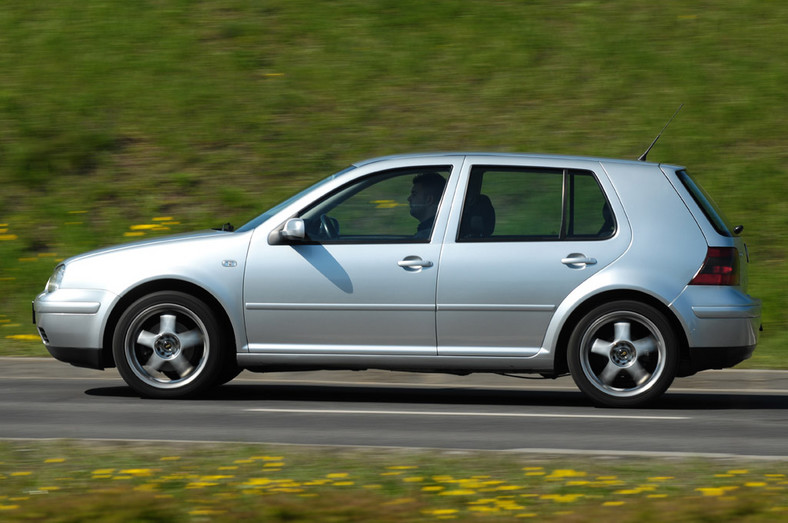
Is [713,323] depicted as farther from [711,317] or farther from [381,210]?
[381,210]

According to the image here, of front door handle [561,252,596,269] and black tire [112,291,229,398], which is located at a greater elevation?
front door handle [561,252,596,269]

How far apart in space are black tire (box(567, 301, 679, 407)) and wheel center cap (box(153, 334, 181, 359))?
2.63 metres

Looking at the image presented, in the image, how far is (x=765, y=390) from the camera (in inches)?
358

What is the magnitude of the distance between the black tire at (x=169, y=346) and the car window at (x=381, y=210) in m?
0.95

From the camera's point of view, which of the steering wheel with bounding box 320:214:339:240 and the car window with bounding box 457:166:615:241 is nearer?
the car window with bounding box 457:166:615:241

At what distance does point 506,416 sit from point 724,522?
3.22 metres

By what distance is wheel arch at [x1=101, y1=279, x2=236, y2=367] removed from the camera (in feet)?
26.1

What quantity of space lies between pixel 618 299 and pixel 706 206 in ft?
3.03

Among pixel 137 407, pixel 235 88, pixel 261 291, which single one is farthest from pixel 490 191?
pixel 235 88

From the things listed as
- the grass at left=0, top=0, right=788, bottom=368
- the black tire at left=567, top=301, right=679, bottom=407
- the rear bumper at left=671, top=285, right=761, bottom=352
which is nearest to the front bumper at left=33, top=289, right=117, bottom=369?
the black tire at left=567, top=301, right=679, bottom=407

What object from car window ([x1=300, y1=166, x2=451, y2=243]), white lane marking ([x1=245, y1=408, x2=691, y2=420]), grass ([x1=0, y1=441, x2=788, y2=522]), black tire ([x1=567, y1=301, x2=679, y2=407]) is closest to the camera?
grass ([x1=0, y1=441, x2=788, y2=522])

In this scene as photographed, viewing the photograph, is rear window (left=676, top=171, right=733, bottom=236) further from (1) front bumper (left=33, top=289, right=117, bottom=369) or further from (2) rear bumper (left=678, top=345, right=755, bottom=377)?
(1) front bumper (left=33, top=289, right=117, bottom=369)

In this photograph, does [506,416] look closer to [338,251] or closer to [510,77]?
[338,251]

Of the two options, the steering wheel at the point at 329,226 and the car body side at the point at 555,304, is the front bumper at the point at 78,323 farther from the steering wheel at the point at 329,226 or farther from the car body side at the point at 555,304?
the steering wheel at the point at 329,226
